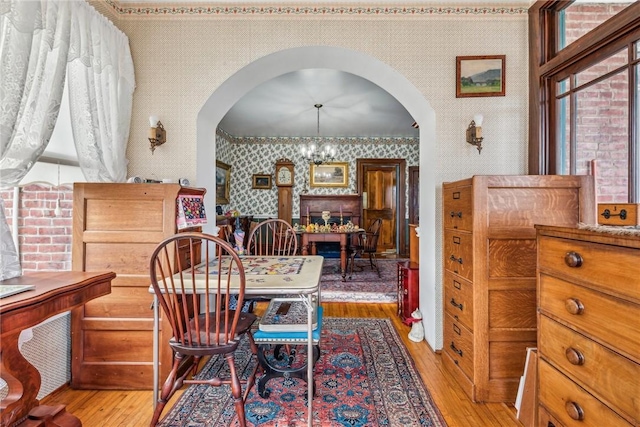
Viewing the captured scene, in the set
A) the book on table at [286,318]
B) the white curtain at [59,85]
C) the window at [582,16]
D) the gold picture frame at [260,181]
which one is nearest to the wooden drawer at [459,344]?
the book on table at [286,318]

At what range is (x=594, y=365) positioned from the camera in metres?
1.17

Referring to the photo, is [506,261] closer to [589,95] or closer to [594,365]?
[594,365]

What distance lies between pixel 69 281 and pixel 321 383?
162cm

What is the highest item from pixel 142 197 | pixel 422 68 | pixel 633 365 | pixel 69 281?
pixel 422 68

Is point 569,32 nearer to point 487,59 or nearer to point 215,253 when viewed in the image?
point 487,59

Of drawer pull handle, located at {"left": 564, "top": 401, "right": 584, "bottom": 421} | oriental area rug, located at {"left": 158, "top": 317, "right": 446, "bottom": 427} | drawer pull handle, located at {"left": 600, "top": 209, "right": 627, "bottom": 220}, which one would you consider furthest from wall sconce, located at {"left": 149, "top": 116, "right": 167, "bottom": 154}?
drawer pull handle, located at {"left": 564, "top": 401, "right": 584, "bottom": 421}

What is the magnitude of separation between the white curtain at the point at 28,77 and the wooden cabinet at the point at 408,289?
3.06m

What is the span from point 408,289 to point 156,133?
9.07 feet

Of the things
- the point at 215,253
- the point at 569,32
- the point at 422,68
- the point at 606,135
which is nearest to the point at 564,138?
the point at 606,135

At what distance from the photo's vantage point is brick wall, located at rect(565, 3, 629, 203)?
1.88 meters

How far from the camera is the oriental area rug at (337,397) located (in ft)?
6.09

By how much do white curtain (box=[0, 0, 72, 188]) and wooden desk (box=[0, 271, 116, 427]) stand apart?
2.16 ft

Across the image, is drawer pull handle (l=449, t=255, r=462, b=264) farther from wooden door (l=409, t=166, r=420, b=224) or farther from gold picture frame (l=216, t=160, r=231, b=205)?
wooden door (l=409, t=166, r=420, b=224)

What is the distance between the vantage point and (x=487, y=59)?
2723 millimetres
